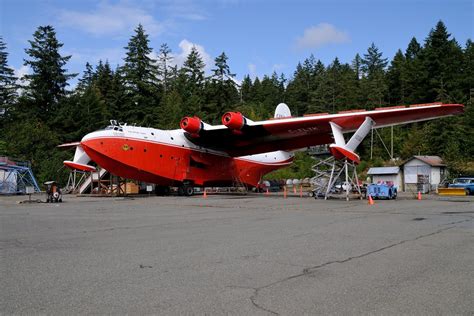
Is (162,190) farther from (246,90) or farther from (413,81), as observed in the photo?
(246,90)

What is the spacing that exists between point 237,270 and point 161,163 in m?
24.0

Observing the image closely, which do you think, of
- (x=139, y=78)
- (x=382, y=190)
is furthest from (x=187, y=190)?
(x=139, y=78)

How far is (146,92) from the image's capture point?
65.6 meters

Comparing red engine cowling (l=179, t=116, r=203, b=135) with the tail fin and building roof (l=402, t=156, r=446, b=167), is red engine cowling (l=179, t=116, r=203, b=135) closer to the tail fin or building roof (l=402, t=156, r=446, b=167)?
the tail fin

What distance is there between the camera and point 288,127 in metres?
29.0

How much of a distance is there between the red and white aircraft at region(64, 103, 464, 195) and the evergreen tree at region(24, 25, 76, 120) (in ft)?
92.8

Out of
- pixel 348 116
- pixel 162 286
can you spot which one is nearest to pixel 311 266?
pixel 162 286

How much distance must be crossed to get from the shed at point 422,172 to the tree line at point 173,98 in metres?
1.76

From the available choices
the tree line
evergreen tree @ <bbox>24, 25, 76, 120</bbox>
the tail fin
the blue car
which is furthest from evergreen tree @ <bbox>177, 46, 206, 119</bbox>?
the blue car

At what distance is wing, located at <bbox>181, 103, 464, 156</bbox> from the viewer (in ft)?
82.2

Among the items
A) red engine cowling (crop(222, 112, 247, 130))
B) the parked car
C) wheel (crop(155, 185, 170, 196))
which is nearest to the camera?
red engine cowling (crop(222, 112, 247, 130))

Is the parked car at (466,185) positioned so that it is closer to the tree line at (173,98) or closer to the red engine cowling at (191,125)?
the tree line at (173,98)

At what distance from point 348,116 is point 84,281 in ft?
72.3

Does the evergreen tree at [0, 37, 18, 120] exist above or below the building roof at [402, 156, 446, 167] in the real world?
above
